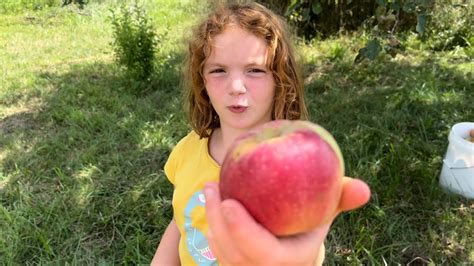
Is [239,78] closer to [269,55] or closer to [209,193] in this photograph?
[269,55]

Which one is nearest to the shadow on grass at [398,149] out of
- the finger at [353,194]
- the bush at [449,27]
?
the bush at [449,27]

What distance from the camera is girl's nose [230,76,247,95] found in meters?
1.15

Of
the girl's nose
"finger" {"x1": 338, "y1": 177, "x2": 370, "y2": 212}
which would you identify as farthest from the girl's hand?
the girl's nose

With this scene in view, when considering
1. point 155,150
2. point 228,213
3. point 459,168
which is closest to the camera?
point 228,213

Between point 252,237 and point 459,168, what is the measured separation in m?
2.06

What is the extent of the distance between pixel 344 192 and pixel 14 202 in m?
2.18

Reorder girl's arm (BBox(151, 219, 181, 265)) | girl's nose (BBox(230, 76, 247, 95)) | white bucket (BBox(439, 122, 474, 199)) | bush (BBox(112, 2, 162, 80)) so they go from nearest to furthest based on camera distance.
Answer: girl's nose (BBox(230, 76, 247, 95)) < girl's arm (BBox(151, 219, 181, 265)) < white bucket (BBox(439, 122, 474, 199)) < bush (BBox(112, 2, 162, 80))

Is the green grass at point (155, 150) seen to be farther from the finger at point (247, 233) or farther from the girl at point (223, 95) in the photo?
the finger at point (247, 233)

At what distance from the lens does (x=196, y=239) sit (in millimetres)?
1238

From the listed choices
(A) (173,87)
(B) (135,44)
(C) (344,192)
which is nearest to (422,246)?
(C) (344,192)

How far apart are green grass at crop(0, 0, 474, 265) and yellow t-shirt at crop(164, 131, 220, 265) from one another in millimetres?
848

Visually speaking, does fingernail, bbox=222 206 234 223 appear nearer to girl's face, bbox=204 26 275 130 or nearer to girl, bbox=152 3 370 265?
girl, bbox=152 3 370 265

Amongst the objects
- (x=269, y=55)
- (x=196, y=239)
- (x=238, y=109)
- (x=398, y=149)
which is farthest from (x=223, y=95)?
(x=398, y=149)

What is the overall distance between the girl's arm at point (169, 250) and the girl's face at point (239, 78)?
411 millimetres
